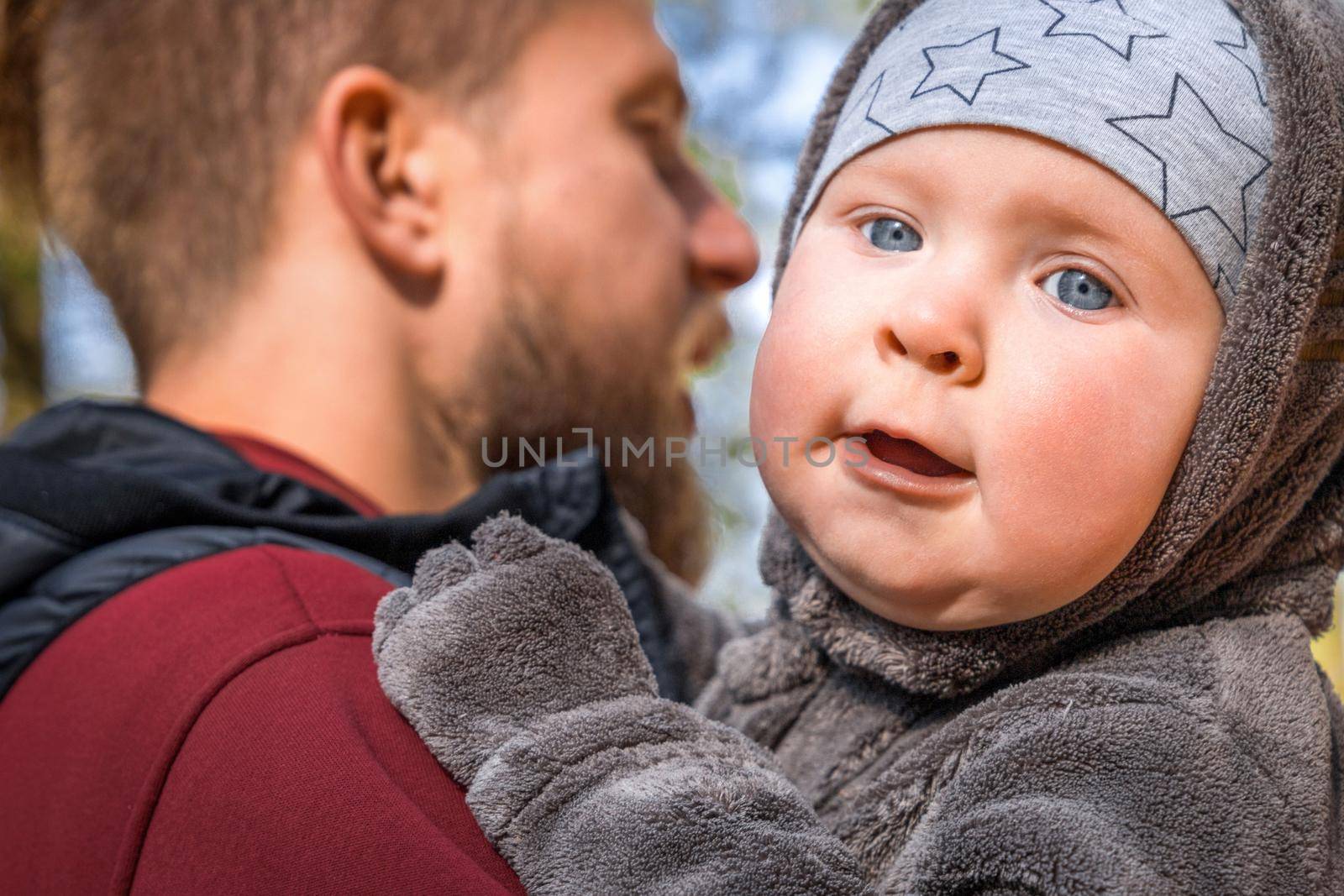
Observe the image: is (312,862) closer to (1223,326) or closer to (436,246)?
(1223,326)

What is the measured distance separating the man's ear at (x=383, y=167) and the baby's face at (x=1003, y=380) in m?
1.13

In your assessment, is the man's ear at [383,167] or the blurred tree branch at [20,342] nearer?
the man's ear at [383,167]

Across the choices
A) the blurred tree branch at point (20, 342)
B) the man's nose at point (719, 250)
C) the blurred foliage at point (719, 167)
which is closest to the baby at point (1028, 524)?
the man's nose at point (719, 250)

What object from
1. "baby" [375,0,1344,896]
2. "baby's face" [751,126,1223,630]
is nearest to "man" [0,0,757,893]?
"baby" [375,0,1344,896]

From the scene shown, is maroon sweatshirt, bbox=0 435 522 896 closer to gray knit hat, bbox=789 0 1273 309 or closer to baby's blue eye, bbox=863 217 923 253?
baby's blue eye, bbox=863 217 923 253

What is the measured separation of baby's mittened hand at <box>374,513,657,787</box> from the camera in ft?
3.48

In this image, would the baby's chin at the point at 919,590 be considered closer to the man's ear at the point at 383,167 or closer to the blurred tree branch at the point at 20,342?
the man's ear at the point at 383,167

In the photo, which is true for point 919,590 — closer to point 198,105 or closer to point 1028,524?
point 1028,524

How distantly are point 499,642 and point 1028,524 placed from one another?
458 millimetres

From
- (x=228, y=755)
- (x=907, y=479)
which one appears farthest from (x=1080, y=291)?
(x=228, y=755)

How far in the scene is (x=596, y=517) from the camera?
174cm

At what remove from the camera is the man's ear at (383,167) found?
1.97m

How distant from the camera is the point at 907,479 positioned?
39.1 inches

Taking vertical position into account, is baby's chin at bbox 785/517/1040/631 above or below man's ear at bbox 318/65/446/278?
below
